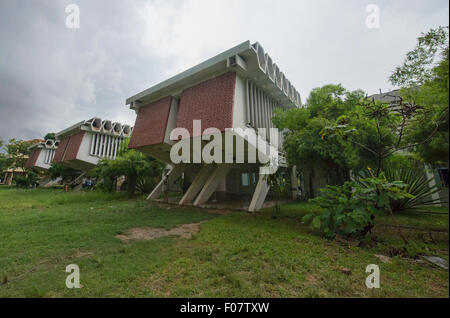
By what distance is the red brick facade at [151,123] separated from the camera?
411 inches

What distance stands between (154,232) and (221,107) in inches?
232

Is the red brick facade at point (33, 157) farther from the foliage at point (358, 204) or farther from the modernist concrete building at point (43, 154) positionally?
the foliage at point (358, 204)

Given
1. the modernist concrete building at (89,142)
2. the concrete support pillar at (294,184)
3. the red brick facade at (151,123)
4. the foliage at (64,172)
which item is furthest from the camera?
the foliage at (64,172)

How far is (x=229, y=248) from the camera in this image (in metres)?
3.67

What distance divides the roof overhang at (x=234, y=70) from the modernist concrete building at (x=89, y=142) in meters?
14.4

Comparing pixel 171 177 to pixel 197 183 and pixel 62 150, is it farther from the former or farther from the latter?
pixel 62 150

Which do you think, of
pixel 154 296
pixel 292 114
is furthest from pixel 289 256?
pixel 292 114

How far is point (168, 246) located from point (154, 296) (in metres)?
1.82

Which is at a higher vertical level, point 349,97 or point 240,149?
point 349,97

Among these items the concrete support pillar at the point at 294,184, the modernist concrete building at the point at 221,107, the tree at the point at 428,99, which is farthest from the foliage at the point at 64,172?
the tree at the point at 428,99

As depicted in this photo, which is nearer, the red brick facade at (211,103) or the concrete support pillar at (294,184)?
the red brick facade at (211,103)
